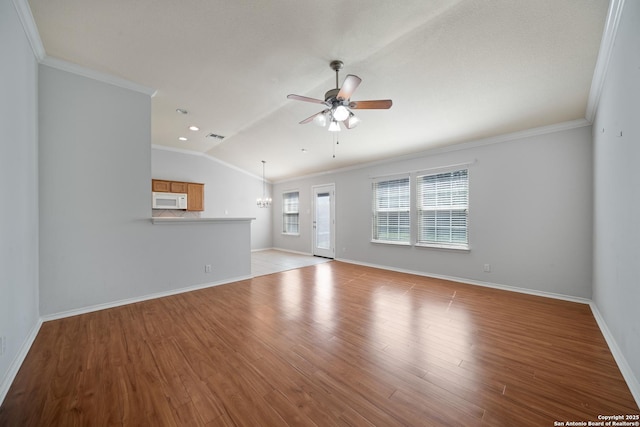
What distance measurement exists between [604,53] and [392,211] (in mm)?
3861

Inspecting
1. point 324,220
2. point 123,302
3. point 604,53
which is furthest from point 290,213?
point 604,53

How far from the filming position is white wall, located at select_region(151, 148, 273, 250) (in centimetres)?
655

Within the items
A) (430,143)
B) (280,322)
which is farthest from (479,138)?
(280,322)

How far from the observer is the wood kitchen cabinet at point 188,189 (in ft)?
20.3

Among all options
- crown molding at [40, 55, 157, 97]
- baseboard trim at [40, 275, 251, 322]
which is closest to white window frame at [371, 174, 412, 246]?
baseboard trim at [40, 275, 251, 322]

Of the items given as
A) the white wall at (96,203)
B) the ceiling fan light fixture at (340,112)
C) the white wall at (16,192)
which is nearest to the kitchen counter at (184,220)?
the white wall at (96,203)

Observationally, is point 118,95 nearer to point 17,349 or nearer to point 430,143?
point 17,349

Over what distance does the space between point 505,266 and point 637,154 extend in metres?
2.88

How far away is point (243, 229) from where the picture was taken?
4.73m

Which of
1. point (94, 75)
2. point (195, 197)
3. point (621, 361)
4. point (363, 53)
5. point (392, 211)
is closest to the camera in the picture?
point (621, 361)

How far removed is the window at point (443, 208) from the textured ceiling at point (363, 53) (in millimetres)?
838

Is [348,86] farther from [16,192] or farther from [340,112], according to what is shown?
[16,192]

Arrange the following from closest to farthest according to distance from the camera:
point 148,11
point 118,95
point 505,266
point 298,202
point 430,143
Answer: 1. point 148,11
2. point 118,95
3. point 505,266
4. point 430,143
5. point 298,202

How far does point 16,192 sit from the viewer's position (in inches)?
80.3
